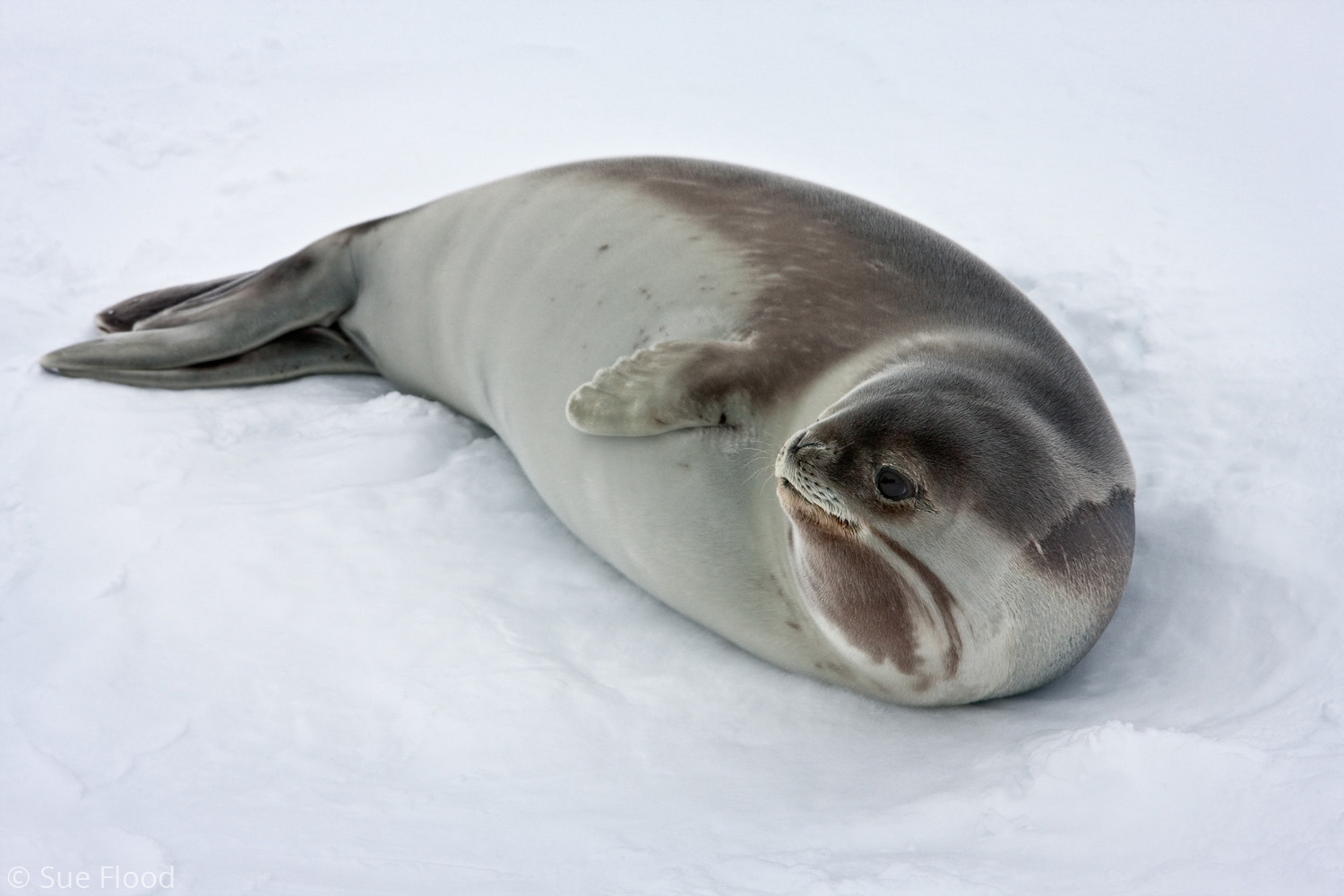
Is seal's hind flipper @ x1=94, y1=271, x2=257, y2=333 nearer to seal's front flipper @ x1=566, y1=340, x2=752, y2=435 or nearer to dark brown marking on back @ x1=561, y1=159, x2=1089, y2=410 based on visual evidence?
dark brown marking on back @ x1=561, y1=159, x2=1089, y2=410

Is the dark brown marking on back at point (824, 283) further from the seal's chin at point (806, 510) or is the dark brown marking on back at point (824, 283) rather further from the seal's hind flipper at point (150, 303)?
the seal's hind flipper at point (150, 303)

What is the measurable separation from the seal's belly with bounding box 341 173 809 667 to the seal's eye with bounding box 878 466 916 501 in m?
0.37

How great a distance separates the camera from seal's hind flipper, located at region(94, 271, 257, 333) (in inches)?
144

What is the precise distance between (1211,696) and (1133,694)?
13cm

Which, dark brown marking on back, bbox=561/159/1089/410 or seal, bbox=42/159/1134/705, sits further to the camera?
dark brown marking on back, bbox=561/159/1089/410

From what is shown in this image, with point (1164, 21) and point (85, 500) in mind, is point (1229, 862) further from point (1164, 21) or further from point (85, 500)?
point (1164, 21)

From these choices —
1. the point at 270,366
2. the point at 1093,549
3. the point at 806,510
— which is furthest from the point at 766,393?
the point at 270,366

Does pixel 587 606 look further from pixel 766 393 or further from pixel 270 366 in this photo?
pixel 270 366

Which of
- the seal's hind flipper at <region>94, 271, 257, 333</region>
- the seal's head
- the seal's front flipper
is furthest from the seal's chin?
the seal's hind flipper at <region>94, 271, 257, 333</region>

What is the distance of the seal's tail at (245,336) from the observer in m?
3.31

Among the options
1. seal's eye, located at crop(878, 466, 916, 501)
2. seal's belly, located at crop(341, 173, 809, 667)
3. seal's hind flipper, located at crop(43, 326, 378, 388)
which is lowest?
seal's hind flipper, located at crop(43, 326, 378, 388)

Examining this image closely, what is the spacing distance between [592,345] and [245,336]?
1265 millimetres

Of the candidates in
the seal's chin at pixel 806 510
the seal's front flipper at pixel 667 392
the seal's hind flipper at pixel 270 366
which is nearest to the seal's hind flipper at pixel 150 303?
the seal's hind flipper at pixel 270 366

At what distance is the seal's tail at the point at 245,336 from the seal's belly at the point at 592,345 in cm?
→ 8
